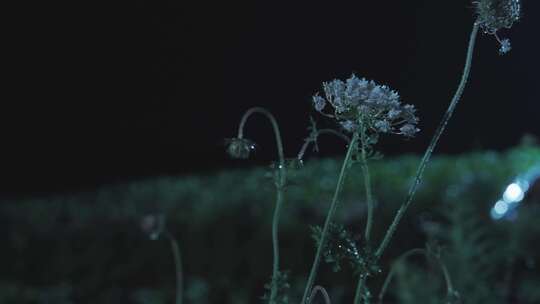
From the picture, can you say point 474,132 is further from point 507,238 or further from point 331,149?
point 507,238

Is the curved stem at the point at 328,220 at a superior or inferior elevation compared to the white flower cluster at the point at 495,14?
inferior

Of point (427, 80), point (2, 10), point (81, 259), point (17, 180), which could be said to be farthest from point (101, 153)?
point (81, 259)

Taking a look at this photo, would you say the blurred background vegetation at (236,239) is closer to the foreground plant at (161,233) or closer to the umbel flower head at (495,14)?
the foreground plant at (161,233)

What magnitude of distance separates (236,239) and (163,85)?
7.32 meters

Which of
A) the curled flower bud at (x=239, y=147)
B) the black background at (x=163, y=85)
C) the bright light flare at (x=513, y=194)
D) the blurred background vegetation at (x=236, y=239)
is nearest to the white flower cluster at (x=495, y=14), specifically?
the curled flower bud at (x=239, y=147)

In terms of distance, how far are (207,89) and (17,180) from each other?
11.1 ft

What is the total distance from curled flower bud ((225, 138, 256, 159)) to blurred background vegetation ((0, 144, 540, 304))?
117 inches

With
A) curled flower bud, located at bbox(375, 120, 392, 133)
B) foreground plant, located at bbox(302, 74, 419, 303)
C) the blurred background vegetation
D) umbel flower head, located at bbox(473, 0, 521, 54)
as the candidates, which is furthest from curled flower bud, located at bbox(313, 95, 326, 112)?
the blurred background vegetation

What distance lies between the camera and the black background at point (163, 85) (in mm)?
12578

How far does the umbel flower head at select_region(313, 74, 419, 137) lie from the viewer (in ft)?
4.72

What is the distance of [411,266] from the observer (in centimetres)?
518

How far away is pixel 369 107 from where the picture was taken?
145cm

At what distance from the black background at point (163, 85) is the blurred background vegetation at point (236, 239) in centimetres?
475

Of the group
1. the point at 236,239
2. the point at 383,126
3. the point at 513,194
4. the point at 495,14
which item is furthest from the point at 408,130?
the point at 236,239
